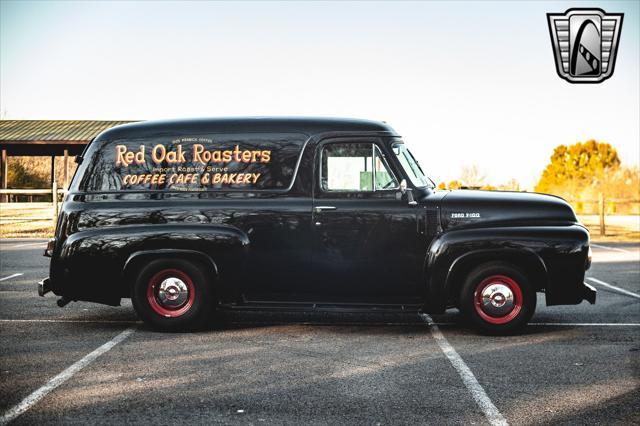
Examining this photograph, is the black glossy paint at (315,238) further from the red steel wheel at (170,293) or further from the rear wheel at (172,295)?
the red steel wheel at (170,293)

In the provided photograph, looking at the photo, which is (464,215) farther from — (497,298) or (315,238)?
(315,238)

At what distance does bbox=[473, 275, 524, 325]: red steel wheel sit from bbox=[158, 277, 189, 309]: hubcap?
3076 millimetres

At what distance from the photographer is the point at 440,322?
798cm

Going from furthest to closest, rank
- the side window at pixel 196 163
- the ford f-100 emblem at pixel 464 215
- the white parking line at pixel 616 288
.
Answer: the white parking line at pixel 616 288 → the side window at pixel 196 163 → the ford f-100 emblem at pixel 464 215

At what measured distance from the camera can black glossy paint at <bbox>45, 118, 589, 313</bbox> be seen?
7.01 meters

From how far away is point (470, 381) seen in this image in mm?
5395

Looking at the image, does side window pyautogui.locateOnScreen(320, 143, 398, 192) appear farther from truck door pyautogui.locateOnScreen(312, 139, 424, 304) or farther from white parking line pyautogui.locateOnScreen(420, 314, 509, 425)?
white parking line pyautogui.locateOnScreen(420, 314, 509, 425)

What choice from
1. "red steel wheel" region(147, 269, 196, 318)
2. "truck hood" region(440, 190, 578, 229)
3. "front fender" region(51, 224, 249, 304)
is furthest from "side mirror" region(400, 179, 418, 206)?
"red steel wheel" region(147, 269, 196, 318)

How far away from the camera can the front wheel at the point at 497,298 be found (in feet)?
23.0

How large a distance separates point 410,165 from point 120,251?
3.23m

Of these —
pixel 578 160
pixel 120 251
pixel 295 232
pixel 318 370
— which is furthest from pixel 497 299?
pixel 578 160

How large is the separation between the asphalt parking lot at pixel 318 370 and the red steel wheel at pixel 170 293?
288 millimetres

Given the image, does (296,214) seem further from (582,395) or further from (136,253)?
(582,395)

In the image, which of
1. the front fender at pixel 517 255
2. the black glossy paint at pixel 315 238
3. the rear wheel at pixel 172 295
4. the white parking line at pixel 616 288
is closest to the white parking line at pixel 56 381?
the rear wheel at pixel 172 295
